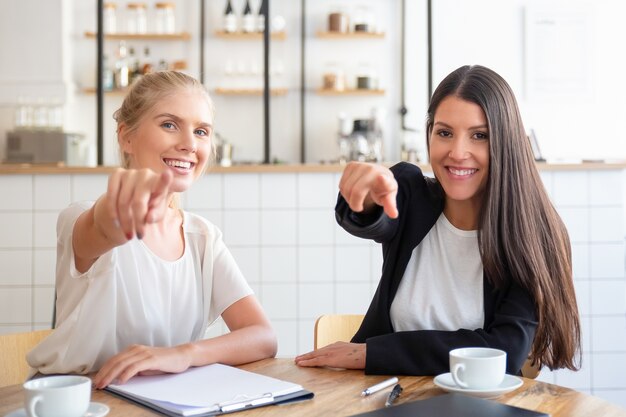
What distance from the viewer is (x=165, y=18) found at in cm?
568

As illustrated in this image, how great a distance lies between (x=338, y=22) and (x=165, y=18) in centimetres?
119

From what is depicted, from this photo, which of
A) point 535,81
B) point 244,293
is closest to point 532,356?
point 244,293

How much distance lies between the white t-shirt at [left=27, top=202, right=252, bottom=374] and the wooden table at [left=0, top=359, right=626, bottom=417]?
174 millimetres

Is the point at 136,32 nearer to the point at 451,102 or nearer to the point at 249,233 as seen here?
the point at 249,233

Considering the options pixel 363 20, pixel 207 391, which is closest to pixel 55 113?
pixel 363 20

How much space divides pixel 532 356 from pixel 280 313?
1.77 meters

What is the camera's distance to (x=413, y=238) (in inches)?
60.8

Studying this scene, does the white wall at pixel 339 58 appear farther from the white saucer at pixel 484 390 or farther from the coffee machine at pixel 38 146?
the white saucer at pixel 484 390

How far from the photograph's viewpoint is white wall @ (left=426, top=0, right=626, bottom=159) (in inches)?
221

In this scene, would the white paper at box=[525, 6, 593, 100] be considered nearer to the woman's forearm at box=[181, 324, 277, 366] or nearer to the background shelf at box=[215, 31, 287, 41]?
the background shelf at box=[215, 31, 287, 41]

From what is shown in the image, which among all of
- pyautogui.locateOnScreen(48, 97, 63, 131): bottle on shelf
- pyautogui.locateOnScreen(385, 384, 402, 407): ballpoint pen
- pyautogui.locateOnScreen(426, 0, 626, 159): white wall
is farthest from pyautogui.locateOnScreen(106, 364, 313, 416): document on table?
pyautogui.locateOnScreen(426, 0, 626, 159): white wall

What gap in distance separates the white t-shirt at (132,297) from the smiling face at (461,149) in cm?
45

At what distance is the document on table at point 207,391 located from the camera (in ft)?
3.51

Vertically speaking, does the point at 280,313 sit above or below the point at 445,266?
below
